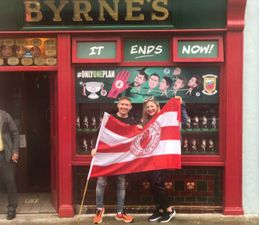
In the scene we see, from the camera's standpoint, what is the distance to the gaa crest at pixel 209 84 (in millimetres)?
6719

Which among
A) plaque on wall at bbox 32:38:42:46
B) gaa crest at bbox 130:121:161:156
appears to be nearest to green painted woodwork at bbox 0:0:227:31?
plaque on wall at bbox 32:38:42:46

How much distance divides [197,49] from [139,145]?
5.07 feet

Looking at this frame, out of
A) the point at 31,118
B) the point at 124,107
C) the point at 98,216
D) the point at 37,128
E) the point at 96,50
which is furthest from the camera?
the point at 37,128

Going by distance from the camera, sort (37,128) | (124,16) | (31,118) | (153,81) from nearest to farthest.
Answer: (124,16), (153,81), (31,118), (37,128)

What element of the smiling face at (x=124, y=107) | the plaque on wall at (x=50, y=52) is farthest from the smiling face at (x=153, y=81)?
the plaque on wall at (x=50, y=52)

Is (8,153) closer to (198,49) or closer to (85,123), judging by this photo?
(85,123)

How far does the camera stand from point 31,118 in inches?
336

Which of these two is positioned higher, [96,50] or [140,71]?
[96,50]

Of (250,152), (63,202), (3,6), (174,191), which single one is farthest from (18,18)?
(250,152)

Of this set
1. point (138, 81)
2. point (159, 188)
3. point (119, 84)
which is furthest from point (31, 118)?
point (159, 188)

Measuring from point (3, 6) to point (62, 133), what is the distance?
75.0 inches

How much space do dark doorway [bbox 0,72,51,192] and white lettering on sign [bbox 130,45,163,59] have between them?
2.40 metres

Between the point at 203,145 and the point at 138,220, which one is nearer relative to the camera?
the point at 138,220

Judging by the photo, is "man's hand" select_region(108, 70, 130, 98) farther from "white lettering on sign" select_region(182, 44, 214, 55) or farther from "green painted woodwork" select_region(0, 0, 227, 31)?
"white lettering on sign" select_region(182, 44, 214, 55)
